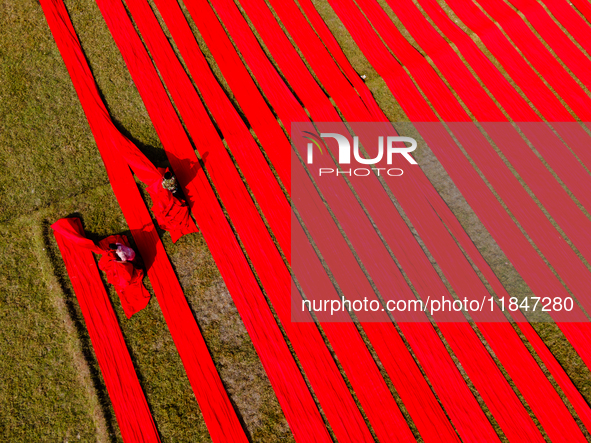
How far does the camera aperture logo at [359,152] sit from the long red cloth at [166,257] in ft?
9.08

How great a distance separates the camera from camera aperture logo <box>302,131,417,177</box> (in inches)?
328

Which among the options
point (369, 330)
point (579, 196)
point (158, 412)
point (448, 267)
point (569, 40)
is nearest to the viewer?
point (158, 412)

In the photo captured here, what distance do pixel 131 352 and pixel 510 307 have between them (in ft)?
26.0

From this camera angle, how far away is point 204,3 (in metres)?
9.96

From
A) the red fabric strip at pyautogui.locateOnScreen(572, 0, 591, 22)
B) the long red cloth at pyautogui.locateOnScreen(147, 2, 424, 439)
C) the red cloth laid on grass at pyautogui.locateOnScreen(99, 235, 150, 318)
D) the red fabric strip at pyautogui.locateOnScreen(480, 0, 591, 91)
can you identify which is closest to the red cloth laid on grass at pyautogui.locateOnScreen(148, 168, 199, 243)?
the red cloth laid on grass at pyautogui.locateOnScreen(99, 235, 150, 318)

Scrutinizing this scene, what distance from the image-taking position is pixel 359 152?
8492mm

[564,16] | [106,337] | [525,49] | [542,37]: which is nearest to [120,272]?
[106,337]

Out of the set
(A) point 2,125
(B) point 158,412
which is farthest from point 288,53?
(B) point 158,412

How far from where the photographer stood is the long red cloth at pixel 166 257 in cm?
656

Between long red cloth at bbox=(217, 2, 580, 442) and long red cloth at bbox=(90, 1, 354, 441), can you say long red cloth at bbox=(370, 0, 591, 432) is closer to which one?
long red cloth at bbox=(217, 2, 580, 442)

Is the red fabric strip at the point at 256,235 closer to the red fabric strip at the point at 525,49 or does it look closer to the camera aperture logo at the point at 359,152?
the camera aperture logo at the point at 359,152

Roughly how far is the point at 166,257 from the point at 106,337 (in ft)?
6.36

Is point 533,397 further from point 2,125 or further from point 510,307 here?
point 2,125

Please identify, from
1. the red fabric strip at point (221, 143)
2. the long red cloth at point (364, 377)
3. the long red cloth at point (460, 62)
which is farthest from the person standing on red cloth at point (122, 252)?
the long red cloth at point (460, 62)
